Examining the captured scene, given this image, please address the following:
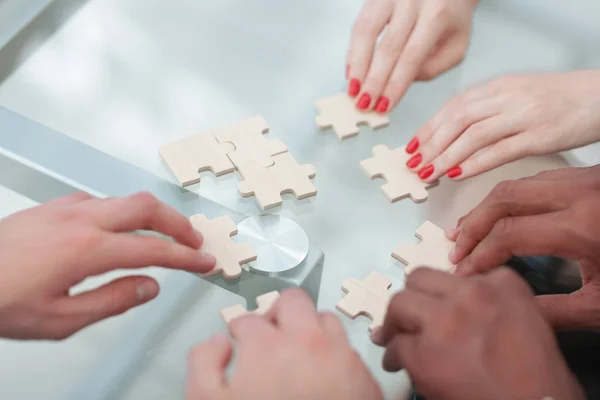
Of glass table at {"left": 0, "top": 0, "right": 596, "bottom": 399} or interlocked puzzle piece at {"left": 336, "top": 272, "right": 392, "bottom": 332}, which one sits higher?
glass table at {"left": 0, "top": 0, "right": 596, "bottom": 399}

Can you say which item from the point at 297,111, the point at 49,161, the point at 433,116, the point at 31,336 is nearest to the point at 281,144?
the point at 297,111

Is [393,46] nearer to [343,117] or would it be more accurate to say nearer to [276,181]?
[343,117]

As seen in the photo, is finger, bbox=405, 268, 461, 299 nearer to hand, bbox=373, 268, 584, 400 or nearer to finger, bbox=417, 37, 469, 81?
hand, bbox=373, 268, 584, 400

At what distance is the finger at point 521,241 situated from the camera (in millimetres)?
1047

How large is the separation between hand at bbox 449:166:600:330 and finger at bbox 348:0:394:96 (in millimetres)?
419

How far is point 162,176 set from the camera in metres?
1.27

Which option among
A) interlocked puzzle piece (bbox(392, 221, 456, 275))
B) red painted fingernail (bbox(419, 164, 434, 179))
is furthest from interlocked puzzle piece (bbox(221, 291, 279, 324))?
red painted fingernail (bbox(419, 164, 434, 179))

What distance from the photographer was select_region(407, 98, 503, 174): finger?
4.32 feet

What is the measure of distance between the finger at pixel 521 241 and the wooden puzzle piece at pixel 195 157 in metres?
0.45

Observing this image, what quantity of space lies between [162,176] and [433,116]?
0.51 meters

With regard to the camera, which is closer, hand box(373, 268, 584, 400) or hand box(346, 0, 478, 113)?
hand box(373, 268, 584, 400)

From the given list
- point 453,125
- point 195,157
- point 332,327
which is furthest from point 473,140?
point 332,327

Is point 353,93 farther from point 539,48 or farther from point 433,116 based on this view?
point 539,48

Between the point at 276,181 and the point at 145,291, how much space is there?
363mm
